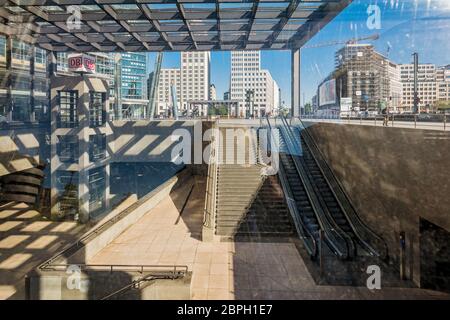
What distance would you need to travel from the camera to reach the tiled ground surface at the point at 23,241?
27.9ft

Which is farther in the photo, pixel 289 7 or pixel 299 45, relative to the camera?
pixel 299 45

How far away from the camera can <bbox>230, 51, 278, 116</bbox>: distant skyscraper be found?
46422mm

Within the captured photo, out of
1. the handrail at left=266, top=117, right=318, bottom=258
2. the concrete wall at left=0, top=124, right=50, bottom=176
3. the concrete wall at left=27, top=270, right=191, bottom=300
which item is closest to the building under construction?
the handrail at left=266, top=117, right=318, bottom=258

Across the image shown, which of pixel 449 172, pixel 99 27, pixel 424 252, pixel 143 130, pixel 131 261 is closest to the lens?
pixel 449 172

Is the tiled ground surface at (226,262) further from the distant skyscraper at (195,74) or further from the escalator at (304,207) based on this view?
the distant skyscraper at (195,74)

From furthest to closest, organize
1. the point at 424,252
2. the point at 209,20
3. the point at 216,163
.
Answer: the point at 209,20 < the point at 216,163 < the point at 424,252

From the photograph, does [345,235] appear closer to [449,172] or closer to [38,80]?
[449,172]

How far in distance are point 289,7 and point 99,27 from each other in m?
10.5

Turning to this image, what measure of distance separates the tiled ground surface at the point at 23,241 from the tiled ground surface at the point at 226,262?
2.31 metres

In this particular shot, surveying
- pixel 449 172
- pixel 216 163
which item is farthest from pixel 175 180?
pixel 449 172

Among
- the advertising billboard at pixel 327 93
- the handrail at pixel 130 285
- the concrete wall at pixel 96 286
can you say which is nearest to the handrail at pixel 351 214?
the concrete wall at pixel 96 286

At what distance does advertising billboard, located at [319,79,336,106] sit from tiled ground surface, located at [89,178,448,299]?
21221 millimetres

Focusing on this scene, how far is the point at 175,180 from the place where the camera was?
17.6 m

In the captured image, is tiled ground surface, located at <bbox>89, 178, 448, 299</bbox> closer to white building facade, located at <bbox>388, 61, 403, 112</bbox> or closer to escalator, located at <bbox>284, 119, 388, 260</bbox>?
escalator, located at <bbox>284, 119, 388, 260</bbox>
